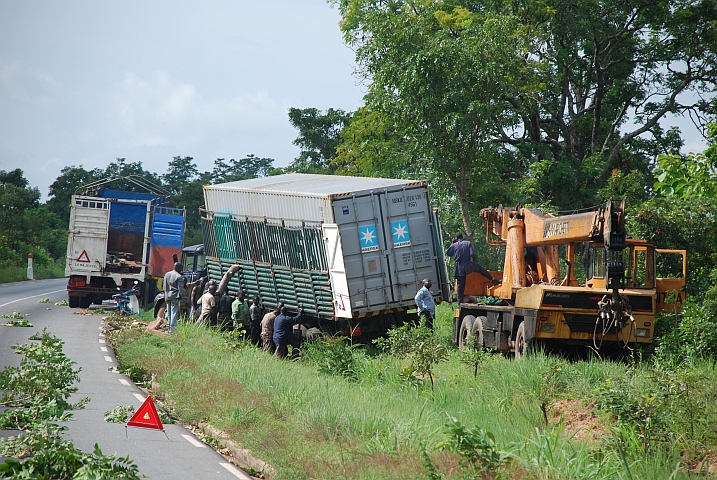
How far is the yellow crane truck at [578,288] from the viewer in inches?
497

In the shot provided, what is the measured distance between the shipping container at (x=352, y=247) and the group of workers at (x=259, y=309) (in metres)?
0.47

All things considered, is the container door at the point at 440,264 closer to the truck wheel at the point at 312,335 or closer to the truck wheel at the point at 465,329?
the truck wheel at the point at 465,329

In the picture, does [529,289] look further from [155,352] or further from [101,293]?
[101,293]

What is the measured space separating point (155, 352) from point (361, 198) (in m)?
5.11

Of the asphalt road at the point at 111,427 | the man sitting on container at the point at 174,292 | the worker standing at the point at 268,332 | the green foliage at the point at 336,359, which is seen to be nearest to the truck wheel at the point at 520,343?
the green foliage at the point at 336,359

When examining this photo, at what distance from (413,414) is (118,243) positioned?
18.9 m

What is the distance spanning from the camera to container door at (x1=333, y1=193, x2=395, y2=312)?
1709cm

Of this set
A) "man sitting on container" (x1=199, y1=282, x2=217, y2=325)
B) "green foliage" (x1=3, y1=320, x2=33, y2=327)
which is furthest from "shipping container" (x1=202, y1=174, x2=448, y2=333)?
"green foliage" (x1=3, y1=320, x2=33, y2=327)

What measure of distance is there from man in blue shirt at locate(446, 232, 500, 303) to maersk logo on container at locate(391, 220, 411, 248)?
3.05ft

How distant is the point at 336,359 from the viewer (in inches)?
576

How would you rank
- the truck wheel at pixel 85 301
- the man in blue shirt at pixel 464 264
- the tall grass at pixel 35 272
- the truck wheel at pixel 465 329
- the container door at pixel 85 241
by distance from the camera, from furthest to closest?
the tall grass at pixel 35 272 < the truck wheel at pixel 85 301 < the container door at pixel 85 241 < the man in blue shirt at pixel 464 264 < the truck wheel at pixel 465 329

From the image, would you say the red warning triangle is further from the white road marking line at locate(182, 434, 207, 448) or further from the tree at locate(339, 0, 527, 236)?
the tree at locate(339, 0, 527, 236)

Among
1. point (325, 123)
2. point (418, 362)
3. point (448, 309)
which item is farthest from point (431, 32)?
point (325, 123)

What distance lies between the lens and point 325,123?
45031 millimetres
